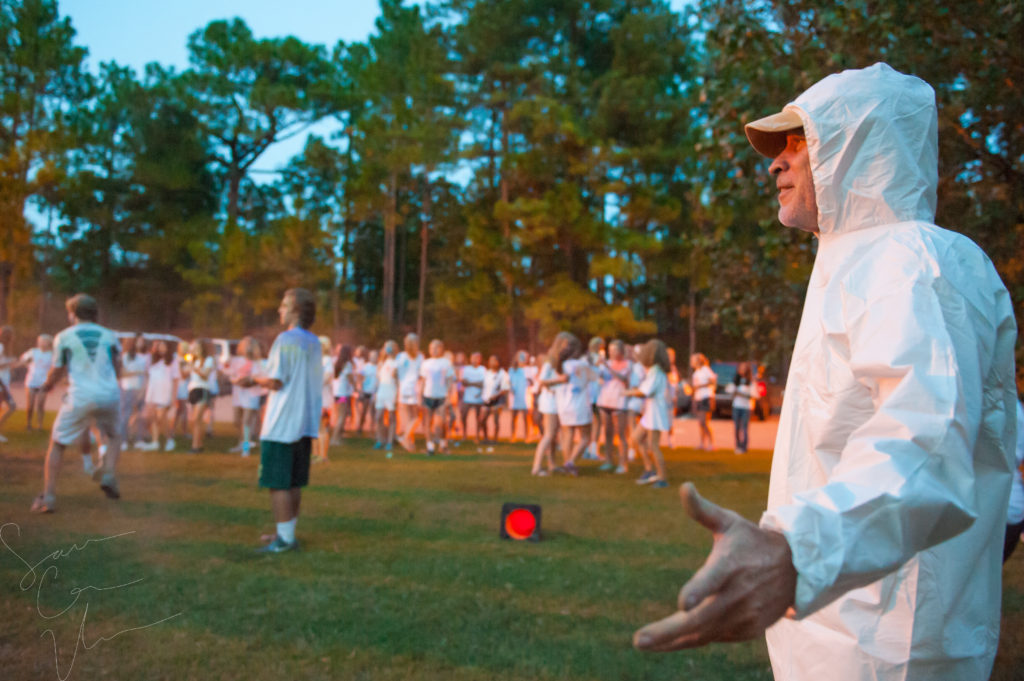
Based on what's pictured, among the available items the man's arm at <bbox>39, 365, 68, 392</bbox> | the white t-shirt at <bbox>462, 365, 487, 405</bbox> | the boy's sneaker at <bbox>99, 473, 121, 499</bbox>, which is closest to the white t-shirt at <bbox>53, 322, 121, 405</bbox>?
the man's arm at <bbox>39, 365, 68, 392</bbox>

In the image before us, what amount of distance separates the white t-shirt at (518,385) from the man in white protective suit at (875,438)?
1596cm

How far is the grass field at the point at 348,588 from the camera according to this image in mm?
4496

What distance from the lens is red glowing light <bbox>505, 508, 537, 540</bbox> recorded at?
7.76 metres

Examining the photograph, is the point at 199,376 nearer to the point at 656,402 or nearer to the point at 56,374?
the point at 56,374

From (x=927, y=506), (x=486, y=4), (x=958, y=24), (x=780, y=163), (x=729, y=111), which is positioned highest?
(x=486, y=4)

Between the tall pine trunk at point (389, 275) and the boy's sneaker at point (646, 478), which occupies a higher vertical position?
the tall pine trunk at point (389, 275)

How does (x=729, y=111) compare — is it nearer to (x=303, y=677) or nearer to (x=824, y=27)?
(x=824, y=27)

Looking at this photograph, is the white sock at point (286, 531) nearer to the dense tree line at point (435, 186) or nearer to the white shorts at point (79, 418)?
the white shorts at point (79, 418)

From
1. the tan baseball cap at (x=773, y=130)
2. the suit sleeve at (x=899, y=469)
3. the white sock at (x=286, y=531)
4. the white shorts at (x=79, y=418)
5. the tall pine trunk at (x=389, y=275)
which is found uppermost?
the tall pine trunk at (x=389, y=275)

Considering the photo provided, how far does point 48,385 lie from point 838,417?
8857 mm

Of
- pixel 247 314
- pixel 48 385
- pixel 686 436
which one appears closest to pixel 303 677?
pixel 48 385

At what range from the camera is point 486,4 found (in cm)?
3472

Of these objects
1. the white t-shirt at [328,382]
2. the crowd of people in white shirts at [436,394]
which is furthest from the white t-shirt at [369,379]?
the white t-shirt at [328,382]

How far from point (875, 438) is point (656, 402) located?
11.0 m
